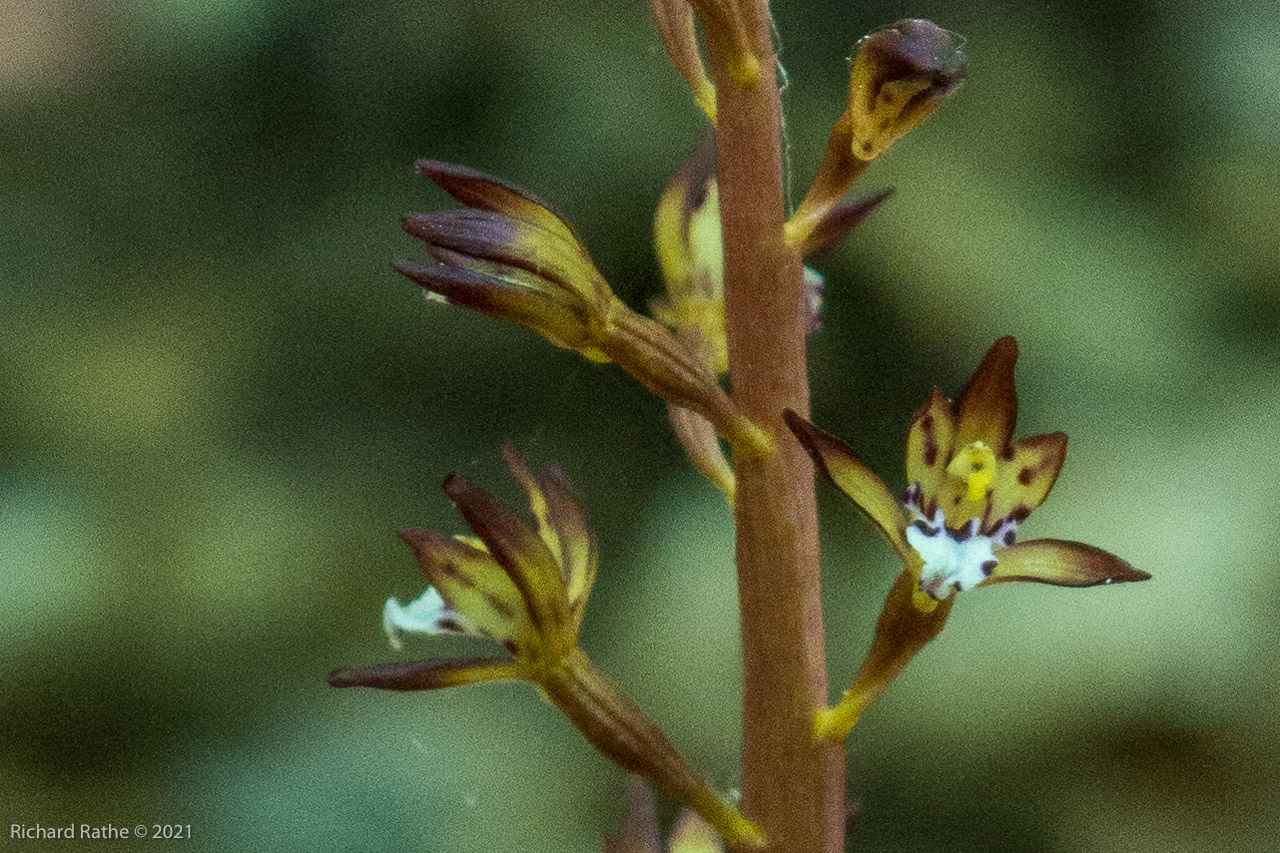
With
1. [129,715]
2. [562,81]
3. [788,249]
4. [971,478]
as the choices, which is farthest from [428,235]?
[129,715]

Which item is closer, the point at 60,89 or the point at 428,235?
the point at 428,235

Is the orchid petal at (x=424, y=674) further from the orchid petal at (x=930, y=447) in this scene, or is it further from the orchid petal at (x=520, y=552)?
the orchid petal at (x=930, y=447)

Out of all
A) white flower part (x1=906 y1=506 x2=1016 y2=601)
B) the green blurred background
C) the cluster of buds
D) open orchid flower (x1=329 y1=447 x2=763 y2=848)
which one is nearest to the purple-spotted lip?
white flower part (x1=906 y1=506 x2=1016 y2=601)

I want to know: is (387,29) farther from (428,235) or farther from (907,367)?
(428,235)

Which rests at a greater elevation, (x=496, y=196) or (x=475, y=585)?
(x=496, y=196)

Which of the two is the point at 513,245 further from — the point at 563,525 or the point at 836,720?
the point at 836,720

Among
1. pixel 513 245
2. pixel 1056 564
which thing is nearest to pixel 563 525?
pixel 513 245

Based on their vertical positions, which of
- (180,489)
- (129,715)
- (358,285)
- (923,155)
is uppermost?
(923,155)

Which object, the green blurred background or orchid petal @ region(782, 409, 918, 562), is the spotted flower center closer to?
orchid petal @ region(782, 409, 918, 562)
